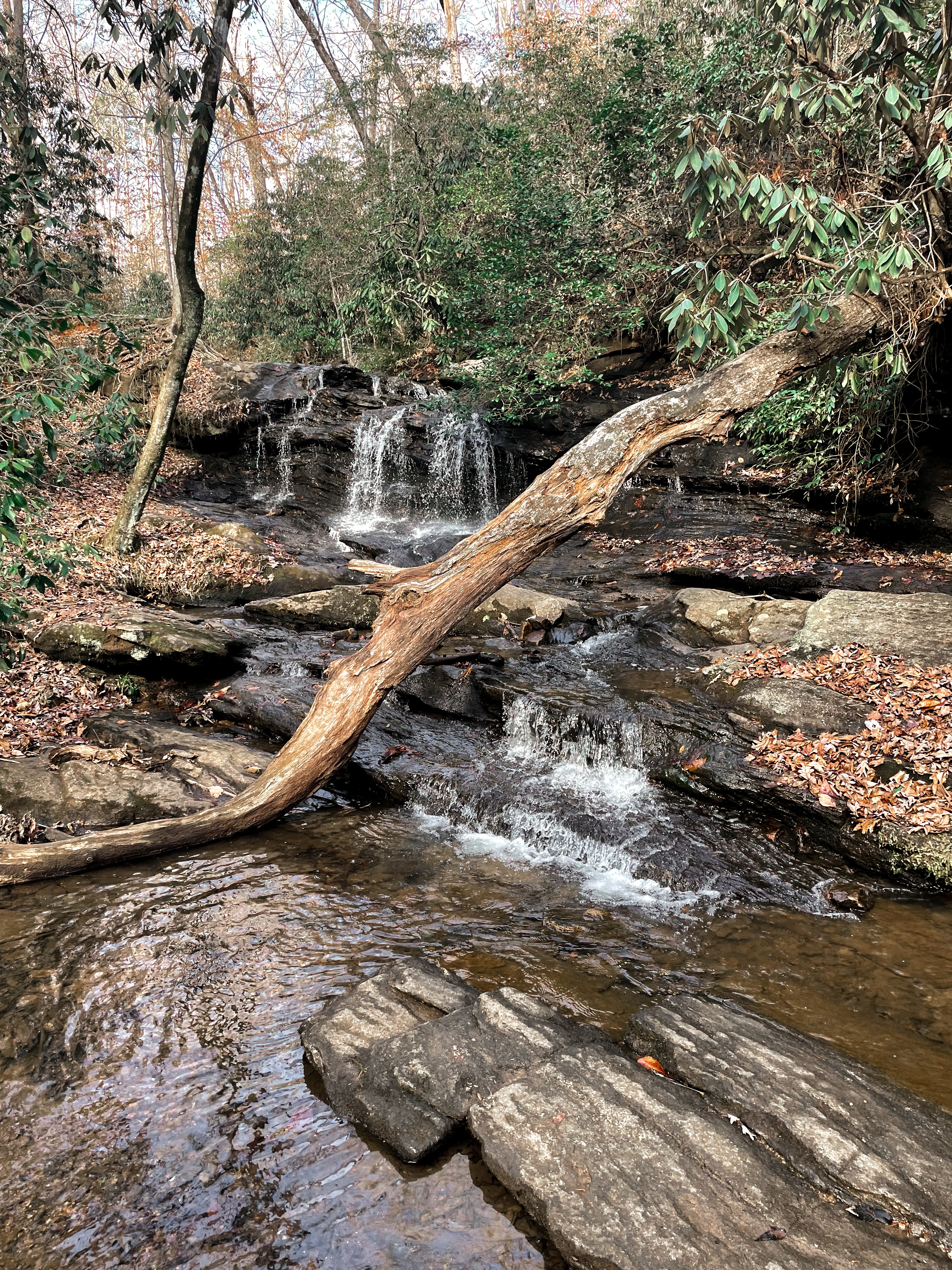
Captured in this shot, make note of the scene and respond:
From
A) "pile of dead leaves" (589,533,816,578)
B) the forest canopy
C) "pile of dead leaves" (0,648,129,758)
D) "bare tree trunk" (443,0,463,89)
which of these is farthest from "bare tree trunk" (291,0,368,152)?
"pile of dead leaves" (0,648,129,758)

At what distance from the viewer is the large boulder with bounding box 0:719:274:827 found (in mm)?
5590

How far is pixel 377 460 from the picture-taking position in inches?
643

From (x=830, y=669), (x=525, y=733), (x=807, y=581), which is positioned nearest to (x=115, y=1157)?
(x=525, y=733)

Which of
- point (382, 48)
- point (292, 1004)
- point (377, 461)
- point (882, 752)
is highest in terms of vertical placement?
point (382, 48)

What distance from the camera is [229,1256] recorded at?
250cm

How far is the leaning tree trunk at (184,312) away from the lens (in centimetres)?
905

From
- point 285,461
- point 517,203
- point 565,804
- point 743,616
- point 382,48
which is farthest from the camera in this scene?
point 382,48

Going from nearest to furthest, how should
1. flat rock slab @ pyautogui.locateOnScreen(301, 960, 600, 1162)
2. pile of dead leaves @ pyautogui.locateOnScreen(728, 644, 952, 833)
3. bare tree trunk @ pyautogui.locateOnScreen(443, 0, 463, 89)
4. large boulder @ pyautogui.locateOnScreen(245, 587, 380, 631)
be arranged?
flat rock slab @ pyautogui.locateOnScreen(301, 960, 600, 1162)
pile of dead leaves @ pyautogui.locateOnScreen(728, 644, 952, 833)
large boulder @ pyautogui.locateOnScreen(245, 587, 380, 631)
bare tree trunk @ pyautogui.locateOnScreen(443, 0, 463, 89)

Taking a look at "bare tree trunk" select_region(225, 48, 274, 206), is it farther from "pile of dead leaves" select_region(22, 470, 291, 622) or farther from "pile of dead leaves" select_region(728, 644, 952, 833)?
"pile of dead leaves" select_region(728, 644, 952, 833)

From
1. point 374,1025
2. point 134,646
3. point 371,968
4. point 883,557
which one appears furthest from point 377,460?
point 374,1025

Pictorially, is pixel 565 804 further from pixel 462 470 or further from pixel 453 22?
pixel 453 22

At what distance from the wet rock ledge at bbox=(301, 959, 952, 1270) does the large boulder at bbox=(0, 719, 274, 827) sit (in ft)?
9.40

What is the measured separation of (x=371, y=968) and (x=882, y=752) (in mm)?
4248

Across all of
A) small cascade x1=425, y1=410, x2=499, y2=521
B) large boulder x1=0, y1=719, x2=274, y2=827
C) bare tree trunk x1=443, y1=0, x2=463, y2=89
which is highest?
bare tree trunk x1=443, y1=0, x2=463, y2=89
